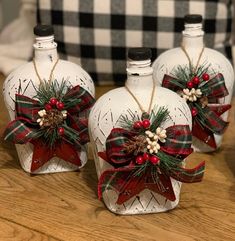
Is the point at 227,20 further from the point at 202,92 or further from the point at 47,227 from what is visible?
the point at 47,227

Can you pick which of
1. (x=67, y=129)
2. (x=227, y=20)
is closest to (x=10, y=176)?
(x=67, y=129)

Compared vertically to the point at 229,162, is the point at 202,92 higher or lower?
higher

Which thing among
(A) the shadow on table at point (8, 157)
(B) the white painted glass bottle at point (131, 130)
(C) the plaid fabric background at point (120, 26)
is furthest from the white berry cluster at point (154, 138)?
(C) the plaid fabric background at point (120, 26)

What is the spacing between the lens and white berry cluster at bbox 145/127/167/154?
2.16ft

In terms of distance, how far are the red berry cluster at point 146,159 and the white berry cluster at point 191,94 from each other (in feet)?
0.58

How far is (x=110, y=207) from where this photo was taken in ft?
2.35

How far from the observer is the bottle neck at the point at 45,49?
2.56ft

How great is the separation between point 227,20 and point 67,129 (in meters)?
0.49

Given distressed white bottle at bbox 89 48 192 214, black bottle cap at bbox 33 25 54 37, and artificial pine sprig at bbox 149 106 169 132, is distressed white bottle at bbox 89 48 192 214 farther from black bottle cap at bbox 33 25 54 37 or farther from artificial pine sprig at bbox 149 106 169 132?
black bottle cap at bbox 33 25 54 37

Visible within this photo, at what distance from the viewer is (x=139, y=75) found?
679mm

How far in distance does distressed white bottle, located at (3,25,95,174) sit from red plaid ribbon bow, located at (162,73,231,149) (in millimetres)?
127

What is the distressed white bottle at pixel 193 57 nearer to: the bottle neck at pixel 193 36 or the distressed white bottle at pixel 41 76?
the bottle neck at pixel 193 36

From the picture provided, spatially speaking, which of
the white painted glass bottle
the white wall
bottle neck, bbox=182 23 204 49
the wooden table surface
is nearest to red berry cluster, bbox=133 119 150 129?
the white painted glass bottle

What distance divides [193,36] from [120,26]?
31 centimetres
